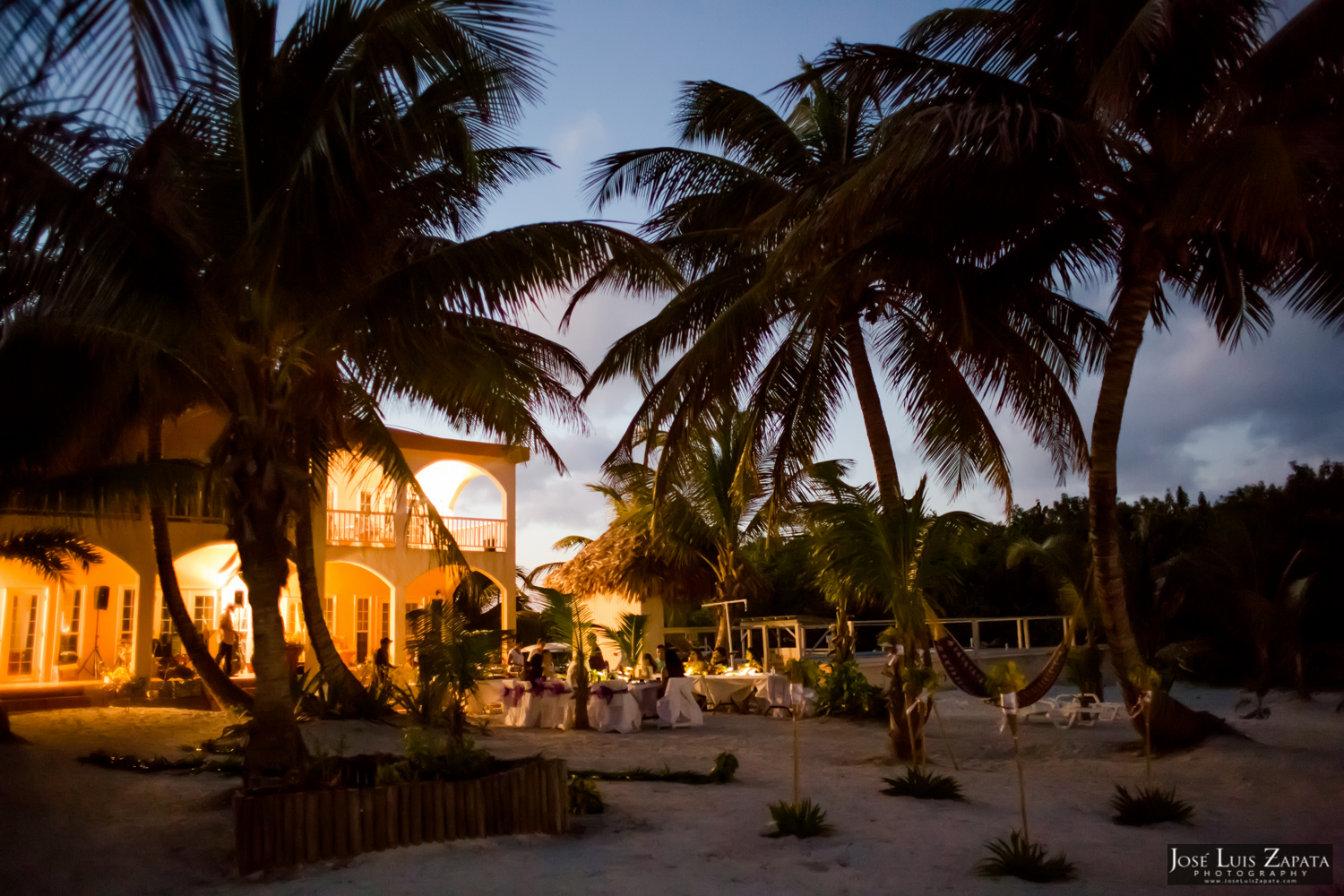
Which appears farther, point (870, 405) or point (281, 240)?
point (870, 405)

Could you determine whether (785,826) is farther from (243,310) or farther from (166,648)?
(166,648)


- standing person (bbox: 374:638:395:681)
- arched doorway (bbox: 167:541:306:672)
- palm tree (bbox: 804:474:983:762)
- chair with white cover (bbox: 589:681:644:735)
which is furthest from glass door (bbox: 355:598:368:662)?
palm tree (bbox: 804:474:983:762)

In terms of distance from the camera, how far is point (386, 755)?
276 inches

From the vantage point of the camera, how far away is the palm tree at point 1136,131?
22.7 ft

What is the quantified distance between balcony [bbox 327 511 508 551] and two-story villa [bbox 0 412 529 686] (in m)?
0.02

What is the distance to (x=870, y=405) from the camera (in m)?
10.6

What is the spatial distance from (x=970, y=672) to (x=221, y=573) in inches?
566

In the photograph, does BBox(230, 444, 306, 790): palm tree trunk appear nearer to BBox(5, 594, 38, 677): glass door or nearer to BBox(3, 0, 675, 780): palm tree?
BBox(3, 0, 675, 780): palm tree

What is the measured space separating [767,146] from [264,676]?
7816mm

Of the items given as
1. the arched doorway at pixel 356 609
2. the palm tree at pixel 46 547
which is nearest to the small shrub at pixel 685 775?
the palm tree at pixel 46 547

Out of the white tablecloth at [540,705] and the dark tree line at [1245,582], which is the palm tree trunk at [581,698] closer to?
the white tablecloth at [540,705]

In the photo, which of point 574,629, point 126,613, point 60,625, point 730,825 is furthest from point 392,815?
point 126,613

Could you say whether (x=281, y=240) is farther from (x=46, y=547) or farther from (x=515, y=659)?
(x=515, y=659)

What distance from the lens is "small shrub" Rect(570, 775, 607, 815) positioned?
6875mm
